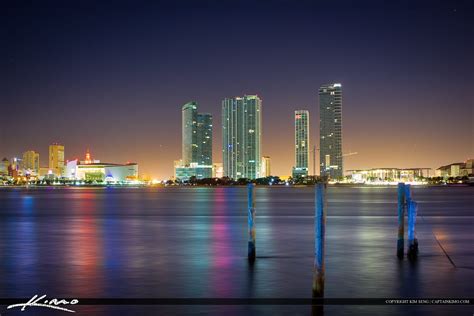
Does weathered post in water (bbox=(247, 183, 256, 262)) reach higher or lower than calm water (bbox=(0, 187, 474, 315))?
higher

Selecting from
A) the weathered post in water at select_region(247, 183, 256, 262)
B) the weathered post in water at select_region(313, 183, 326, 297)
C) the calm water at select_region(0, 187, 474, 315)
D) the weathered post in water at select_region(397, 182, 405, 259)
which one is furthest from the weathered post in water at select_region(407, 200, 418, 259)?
the weathered post in water at select_region(313, 183, 326, 297)

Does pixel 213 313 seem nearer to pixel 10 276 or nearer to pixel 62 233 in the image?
pixel 10 276

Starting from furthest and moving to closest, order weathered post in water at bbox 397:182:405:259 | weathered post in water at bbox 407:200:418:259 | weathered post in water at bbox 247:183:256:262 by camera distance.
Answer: weathered post in water at bbox 397:182:405:259
weathered post in water at bbox 407:200:418:259
weathered post in water at bbox 247:183:256:262

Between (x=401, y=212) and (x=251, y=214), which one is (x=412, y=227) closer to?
(x=401, y=212)

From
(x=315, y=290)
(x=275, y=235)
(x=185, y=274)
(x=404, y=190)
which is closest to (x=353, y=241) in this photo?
(x=275, y=235)

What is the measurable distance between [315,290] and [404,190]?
8.62 m

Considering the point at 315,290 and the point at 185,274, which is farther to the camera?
the point at 185,274

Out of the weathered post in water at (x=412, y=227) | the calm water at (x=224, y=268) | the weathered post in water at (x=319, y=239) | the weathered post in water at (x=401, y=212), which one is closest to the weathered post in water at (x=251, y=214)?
the calm water at (x=224, y=268)

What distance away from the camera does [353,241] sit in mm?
29672

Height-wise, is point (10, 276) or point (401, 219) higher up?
point (401, 219)
